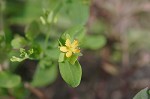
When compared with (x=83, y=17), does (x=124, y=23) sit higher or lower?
lower

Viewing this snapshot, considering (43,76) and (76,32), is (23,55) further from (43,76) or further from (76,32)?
(43,76)

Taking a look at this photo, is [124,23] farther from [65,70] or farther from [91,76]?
[65,70]

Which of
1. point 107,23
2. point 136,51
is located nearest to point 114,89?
point 136,51

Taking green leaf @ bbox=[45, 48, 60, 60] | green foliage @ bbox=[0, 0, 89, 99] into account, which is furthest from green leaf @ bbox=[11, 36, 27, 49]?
green leaf @ bbox=[45, 48, 60, 60]

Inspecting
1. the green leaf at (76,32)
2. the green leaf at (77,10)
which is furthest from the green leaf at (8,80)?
the green leaf at (77,10)

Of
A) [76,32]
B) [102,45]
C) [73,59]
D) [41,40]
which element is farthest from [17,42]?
[102,45]
